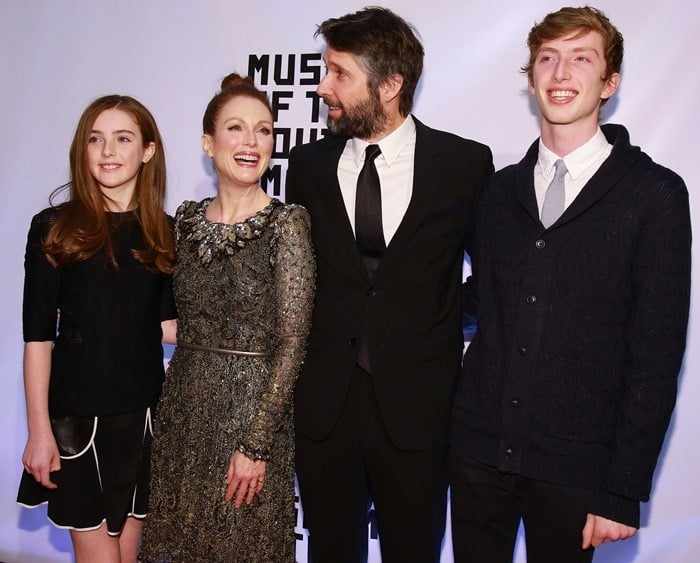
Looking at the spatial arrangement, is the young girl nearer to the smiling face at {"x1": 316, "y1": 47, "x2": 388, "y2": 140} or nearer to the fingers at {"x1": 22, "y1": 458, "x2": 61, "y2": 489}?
the fingers at {"x1": 22, "y1": 458, "x2": 61, "y2": 489}

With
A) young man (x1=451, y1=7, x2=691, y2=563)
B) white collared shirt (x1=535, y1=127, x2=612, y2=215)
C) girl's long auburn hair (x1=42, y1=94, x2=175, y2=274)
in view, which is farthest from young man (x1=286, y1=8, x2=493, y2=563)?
girl's long auburn hair (x1=42, y1=94, x2=175, y2=274)

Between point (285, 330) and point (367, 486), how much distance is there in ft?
1.85

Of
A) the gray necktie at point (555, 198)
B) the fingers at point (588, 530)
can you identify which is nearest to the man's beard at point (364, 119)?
the gray necktie at point (555, 198)

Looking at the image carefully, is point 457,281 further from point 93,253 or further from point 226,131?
point 93,253

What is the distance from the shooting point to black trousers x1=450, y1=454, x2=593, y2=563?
183cm

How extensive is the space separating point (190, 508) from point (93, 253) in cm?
75

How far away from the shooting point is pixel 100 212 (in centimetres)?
220

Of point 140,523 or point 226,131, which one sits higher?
point 226,131

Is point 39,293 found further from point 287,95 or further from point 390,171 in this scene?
point 287,95

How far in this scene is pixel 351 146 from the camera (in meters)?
2.30

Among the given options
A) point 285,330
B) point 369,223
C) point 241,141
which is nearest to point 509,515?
point 285,330

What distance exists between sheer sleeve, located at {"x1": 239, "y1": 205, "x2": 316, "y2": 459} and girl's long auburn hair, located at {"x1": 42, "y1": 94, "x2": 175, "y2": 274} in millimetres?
407

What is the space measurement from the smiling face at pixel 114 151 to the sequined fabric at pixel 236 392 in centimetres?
34

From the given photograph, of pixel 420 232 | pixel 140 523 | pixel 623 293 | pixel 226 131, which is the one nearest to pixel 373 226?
pixel 420 232
